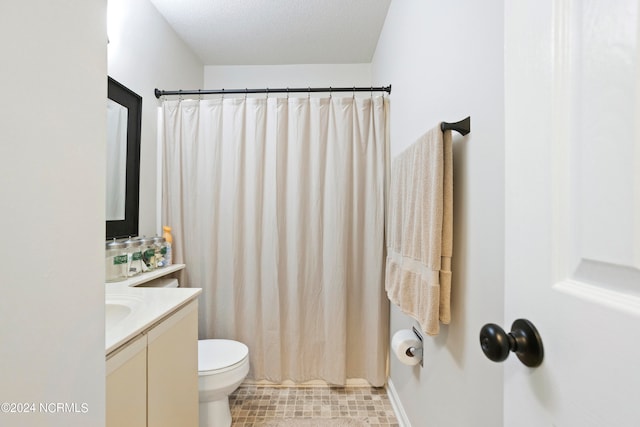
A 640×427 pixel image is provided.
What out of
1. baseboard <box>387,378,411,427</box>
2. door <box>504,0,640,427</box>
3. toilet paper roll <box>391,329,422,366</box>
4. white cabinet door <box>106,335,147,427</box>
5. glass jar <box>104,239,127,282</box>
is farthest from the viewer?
baseboard <box>387,378,411,427</box>

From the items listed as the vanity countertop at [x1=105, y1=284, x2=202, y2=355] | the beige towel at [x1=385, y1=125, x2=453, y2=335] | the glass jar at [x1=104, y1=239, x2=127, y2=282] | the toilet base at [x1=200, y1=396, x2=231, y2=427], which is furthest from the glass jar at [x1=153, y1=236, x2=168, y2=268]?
the beige towel at [x1=385, y1=125, x2=453, y2=335]

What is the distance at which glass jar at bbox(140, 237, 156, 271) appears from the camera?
1619 millimetres

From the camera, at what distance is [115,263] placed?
55.5 inches

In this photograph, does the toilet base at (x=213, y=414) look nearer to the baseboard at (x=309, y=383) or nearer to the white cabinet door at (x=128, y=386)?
the baseboard at (x=309, y=383)

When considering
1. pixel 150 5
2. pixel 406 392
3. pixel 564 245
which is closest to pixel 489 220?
pixel 564 245

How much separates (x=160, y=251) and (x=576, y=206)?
6.29ft

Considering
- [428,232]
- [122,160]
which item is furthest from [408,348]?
Answer: [122,160]

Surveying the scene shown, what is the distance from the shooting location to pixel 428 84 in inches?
46.9

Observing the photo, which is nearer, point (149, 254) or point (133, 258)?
point (133, 258)

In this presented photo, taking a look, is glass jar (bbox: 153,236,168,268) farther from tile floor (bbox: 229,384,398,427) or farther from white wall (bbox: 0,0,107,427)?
white wall (bbox: 0,0,107,427)

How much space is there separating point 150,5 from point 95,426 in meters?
2.22

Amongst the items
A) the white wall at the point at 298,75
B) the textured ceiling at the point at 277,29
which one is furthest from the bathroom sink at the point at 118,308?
the white wall at the point at 298,75

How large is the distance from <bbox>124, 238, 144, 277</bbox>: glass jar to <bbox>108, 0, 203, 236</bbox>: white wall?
0.23m

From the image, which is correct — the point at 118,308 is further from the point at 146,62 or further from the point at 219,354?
the point at 146,62
